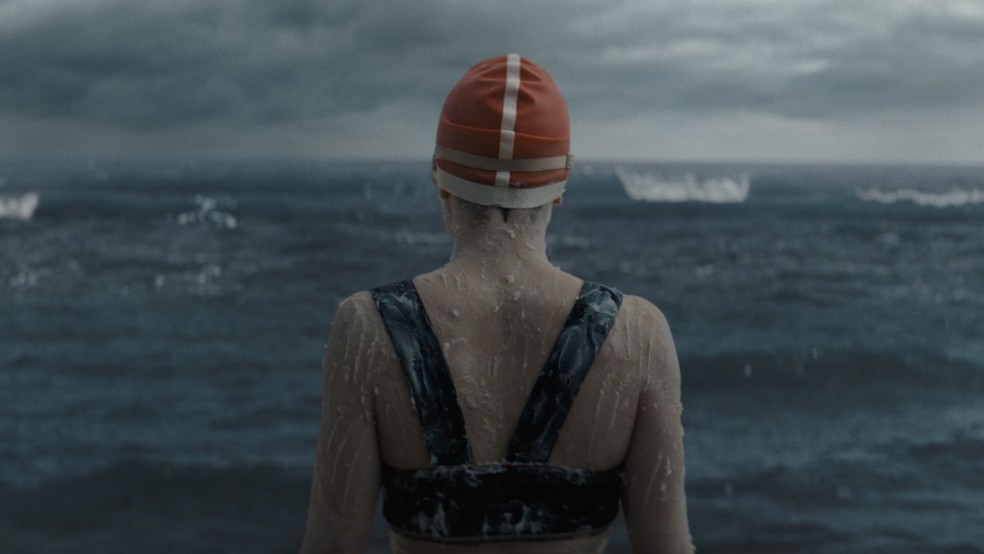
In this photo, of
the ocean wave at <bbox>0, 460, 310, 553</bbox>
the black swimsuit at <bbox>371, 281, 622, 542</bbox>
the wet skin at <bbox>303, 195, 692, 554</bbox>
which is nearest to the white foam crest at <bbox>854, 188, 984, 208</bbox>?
the ocean wave at <bbox>0, 460, 310, 553</bbox>

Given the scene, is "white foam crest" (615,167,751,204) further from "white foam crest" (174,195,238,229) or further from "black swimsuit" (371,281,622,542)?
"black swimsuit" (371,281,622,542)

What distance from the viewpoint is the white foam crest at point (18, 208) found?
8112 centimetres

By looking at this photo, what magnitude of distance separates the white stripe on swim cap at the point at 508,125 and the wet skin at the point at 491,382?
0.11 metres

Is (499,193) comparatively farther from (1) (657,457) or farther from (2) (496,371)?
(1) (657,457)

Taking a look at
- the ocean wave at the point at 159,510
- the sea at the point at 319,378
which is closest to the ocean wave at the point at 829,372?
the sea at the point at 319,378

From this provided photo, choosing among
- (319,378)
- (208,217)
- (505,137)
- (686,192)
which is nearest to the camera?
(505,137)

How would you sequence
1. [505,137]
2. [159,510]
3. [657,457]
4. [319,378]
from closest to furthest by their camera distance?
[505,137]
[657,457]
[159,510]
[319,378]

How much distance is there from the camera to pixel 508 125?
2.34 m

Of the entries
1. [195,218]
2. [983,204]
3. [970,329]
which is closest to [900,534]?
[970,329]

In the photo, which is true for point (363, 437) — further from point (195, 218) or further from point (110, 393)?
point (195, 218)

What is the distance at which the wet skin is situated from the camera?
7.84 ft

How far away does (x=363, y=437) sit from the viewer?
7.96 ft

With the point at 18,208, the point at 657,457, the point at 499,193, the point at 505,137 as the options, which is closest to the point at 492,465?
the point at 657,457

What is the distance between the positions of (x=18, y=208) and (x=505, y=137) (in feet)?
307
